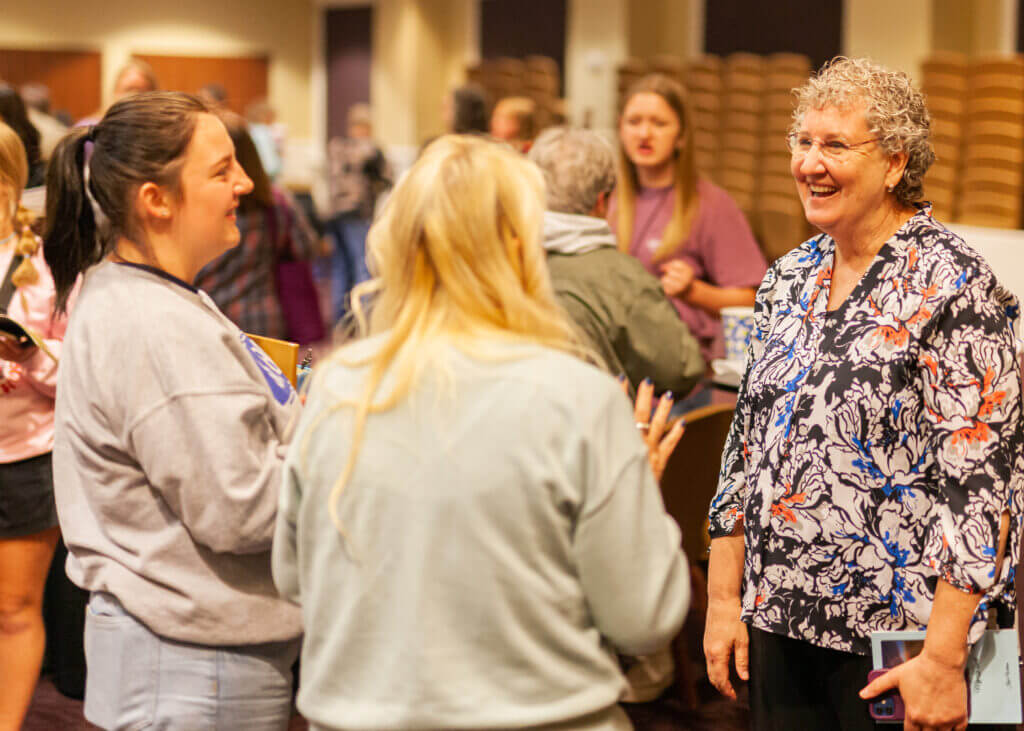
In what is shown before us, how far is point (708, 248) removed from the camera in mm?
3516

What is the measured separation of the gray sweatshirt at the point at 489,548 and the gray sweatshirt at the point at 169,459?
1.17 ft

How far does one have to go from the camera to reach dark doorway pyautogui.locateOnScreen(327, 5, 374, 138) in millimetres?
16219

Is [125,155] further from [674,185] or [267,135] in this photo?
[267,135]

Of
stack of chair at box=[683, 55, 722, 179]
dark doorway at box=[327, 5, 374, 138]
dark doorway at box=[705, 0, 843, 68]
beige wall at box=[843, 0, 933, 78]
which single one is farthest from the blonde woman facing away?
dark doorway at box=[327, 5, 374, 138]

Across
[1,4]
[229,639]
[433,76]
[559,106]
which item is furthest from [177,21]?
[229,639]

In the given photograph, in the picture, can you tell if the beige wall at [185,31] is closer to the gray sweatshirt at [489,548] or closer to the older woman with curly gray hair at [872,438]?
the older woman with curly gray hair at [872,438]

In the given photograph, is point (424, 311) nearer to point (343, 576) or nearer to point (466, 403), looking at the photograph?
point (466, 403)

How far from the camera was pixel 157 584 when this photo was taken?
1655 mm

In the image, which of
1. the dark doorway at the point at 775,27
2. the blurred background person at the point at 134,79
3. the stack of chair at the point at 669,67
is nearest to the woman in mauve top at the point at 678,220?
the blurred background person at the point at 134,79

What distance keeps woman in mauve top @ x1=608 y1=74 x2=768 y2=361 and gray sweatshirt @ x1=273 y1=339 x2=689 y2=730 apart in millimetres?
2187

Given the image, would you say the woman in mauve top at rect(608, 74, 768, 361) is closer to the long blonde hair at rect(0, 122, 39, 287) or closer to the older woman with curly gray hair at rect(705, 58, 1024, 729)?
the older woman with curly gray hair at rect(705, 58, 1024, 729)

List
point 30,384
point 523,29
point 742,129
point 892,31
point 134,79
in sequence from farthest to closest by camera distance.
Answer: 1. point 523,29
2. point 742,129
3. point 892,31
4. point 134,79
5. point 30,384

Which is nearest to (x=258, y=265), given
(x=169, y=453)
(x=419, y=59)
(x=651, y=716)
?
(x=651, y=716)

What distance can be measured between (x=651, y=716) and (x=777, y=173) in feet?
23.6
